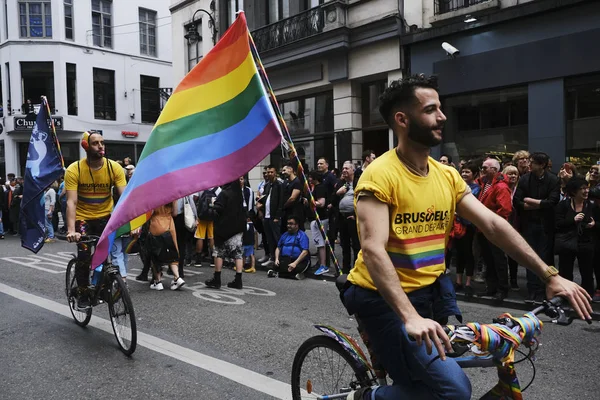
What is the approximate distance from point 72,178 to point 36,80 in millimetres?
26486

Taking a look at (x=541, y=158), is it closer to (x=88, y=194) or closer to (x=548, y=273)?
(x=548, y=273)

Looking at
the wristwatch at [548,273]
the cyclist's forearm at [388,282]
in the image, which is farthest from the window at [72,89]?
Answer: the wristwatch at [548,273]

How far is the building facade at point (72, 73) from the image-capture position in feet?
92.4

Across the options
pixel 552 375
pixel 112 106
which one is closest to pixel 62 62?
pixel 112 106

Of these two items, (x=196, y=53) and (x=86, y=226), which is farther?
(x=196, y=53)

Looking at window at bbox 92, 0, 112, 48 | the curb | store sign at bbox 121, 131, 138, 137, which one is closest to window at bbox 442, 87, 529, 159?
the curb

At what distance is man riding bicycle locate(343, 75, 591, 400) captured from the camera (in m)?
2.22

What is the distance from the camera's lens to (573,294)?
85.7 inches

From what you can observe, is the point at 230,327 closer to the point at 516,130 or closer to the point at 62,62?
the point at 516,130

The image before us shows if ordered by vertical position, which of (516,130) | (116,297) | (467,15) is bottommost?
(116,297)

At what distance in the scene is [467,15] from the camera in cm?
1206

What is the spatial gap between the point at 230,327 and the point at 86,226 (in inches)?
75.2

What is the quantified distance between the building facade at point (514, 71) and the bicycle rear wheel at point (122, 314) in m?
9.43

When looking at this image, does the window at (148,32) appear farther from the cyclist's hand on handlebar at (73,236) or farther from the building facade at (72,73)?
the cyclist's hand on handlebar at (73,236)
